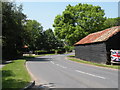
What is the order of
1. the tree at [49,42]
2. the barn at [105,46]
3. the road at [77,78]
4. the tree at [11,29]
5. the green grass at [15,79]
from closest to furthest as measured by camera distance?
the green grass at [15,79], the road at [77,78], the barn at [105,46], the tree at [11,29], the tree at [49,42]

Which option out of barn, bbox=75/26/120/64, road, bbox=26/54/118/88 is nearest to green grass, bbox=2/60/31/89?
road, bbox=26/54/118/88

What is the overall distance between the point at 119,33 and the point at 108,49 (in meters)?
2.88

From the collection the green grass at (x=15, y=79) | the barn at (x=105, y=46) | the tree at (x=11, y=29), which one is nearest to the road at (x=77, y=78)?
the green grass at (x=15, y=79)

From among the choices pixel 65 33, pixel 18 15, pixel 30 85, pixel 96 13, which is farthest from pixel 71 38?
pixel 30 85

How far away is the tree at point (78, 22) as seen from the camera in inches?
1860

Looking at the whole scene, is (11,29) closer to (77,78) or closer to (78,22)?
(78,22)

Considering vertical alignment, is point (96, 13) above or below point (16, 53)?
above

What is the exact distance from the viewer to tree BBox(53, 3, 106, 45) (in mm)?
47250

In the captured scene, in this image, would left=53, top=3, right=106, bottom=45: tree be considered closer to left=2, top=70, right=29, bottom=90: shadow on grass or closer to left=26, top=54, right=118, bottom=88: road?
left=26, top=54, right=118, bottom=88: road

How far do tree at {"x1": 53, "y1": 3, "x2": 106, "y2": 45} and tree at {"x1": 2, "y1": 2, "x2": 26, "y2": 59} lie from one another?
1128cm

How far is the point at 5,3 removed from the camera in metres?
37.1

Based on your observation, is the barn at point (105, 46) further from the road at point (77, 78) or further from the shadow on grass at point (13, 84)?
the shadow on grass at point (13, 84)

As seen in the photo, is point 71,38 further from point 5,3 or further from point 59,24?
point 5,3

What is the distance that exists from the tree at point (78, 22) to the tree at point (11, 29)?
37.0ft
